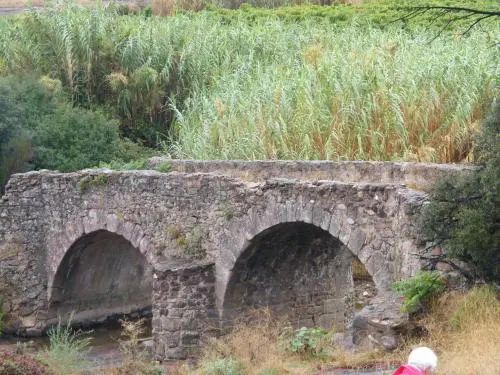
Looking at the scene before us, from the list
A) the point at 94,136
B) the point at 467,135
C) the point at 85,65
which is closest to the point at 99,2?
the point at 85,65

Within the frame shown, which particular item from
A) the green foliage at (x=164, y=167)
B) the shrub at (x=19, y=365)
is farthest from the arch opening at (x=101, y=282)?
the shrub at (x=19, y=365)

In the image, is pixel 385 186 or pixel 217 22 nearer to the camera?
pixel 385 186

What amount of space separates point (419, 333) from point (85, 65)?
1571 cm

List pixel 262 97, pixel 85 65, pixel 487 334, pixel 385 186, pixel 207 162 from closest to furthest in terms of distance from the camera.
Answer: pixel 487 334
pixel 385 186
pixel 207 162
pixel 262 97
pixel 85 65

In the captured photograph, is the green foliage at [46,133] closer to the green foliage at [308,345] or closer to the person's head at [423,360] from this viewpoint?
the green foliage at [308,345]

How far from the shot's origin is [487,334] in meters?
9.70

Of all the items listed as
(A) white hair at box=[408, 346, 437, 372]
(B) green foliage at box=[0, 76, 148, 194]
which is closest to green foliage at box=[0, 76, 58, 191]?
(B) green foliage at box=[0, 76, 148, 194]

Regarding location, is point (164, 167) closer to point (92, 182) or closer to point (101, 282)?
point (92, 182)

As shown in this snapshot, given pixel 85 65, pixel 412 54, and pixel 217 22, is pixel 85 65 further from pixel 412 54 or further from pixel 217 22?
pixel 412 54

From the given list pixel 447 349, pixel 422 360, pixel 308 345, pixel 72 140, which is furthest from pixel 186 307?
pixel 422 360

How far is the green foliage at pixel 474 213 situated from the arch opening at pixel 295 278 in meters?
3.96

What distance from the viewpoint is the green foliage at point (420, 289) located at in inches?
419

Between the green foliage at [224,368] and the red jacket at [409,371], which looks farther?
the green foliage at [224,368]

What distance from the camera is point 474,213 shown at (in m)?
10.2
